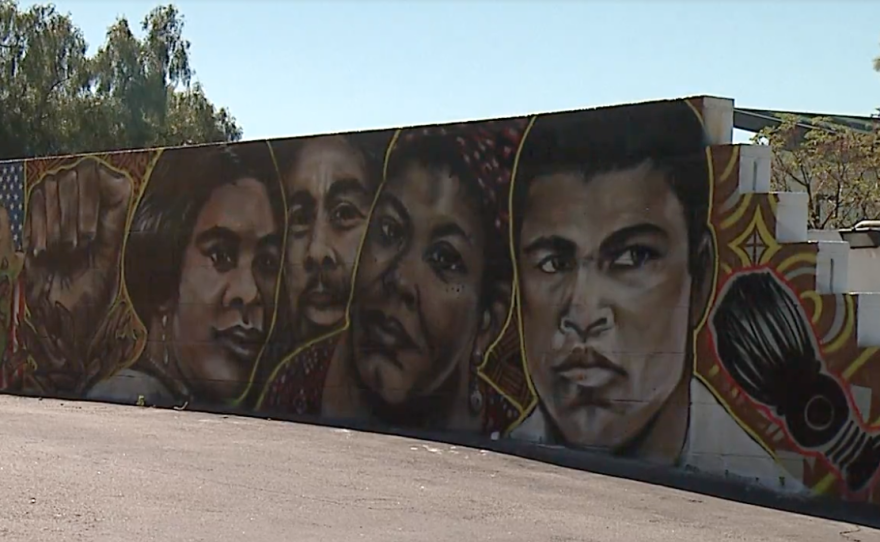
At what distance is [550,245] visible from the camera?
12359mm

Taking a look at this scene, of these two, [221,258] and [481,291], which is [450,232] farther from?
[221,258]

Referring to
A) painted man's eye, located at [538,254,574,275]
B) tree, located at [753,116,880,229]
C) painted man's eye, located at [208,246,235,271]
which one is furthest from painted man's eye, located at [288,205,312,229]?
tree, located at [753,116,880,229]

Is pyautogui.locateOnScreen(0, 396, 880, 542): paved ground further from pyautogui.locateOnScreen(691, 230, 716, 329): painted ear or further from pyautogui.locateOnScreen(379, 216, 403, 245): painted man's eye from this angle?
pyautogui.locateOnScreen(379, 216, 403, 245): painted man's eye

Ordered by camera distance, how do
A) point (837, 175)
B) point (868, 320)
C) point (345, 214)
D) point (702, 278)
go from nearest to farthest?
point (868, 320) < point (702, 278) < point (345, 214) < point (837, 175)

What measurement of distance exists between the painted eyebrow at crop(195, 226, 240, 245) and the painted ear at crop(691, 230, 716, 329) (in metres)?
5.95

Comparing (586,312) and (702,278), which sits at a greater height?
(702,278)

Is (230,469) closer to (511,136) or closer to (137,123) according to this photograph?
(511,136)

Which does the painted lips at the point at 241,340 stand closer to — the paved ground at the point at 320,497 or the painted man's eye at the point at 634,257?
the paved ground at the point at 320,497

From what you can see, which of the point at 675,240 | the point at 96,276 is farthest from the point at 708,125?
the point at 96,276

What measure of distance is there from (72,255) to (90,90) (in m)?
32.0

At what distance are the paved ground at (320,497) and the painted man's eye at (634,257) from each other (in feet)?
6.47

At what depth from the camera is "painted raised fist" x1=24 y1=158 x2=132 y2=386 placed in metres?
16.5

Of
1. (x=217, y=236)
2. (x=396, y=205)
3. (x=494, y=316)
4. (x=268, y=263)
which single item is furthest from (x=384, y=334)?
(x=217, y=236)

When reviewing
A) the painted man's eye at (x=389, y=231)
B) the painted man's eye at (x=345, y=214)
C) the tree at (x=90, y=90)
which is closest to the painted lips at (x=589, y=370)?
the painted man's eye at (x=389, y=231)
